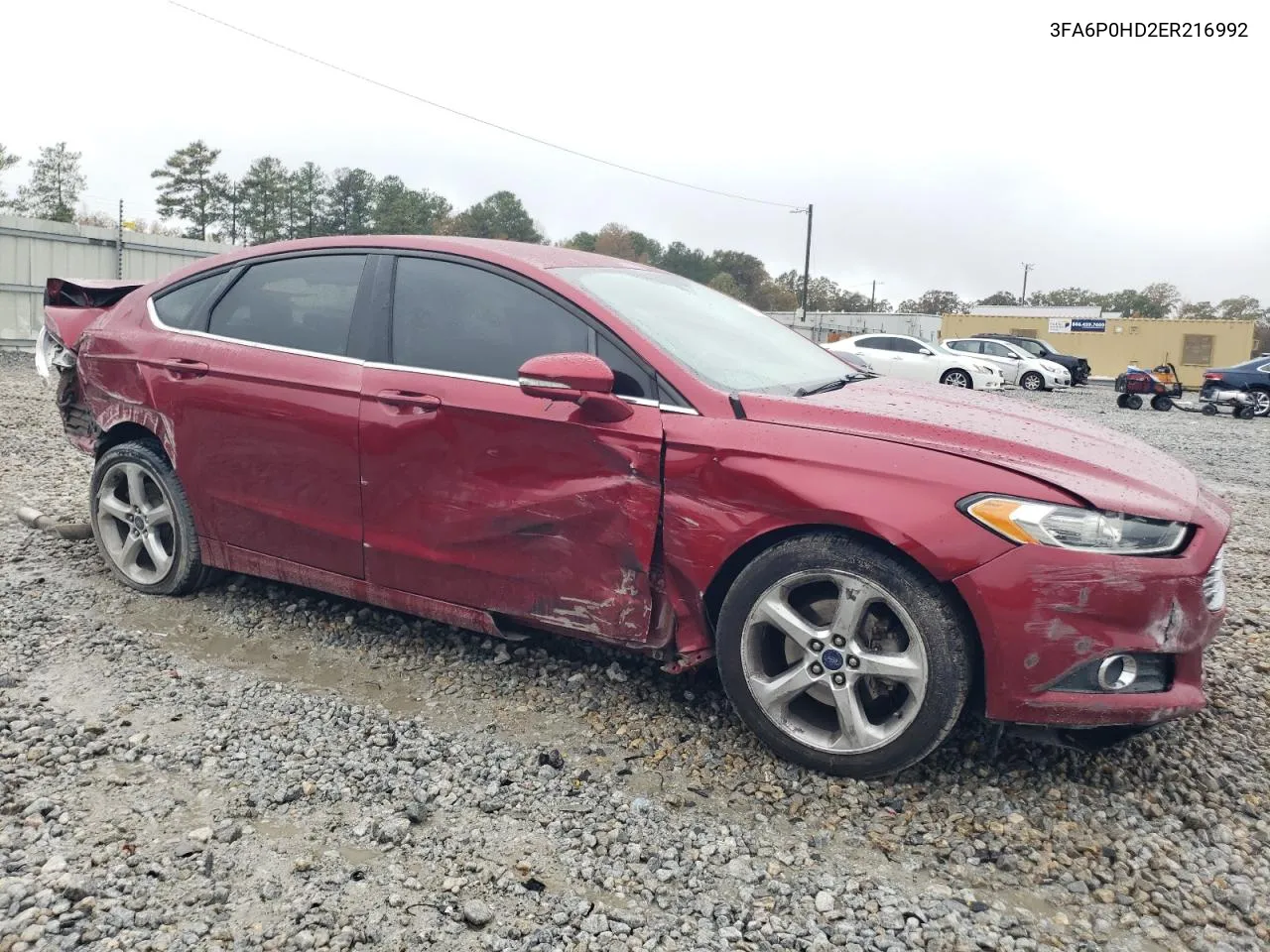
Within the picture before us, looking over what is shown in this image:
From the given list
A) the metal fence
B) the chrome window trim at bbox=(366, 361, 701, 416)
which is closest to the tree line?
the metal fence

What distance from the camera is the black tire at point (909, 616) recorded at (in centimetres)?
260

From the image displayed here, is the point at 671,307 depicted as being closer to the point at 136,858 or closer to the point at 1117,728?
the point at 1117,728

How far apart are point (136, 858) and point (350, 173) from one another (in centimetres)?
7295

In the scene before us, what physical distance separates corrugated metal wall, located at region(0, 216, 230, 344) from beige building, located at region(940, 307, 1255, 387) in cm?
3256

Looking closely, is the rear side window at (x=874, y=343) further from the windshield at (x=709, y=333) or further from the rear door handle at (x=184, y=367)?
the rear door handle at (x=184, y=367)

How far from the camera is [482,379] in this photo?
10.7ft

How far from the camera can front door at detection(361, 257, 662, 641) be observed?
299cm

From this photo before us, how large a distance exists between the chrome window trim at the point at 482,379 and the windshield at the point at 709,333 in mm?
158

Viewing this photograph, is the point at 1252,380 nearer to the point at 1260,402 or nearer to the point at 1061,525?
the point at 1260,402

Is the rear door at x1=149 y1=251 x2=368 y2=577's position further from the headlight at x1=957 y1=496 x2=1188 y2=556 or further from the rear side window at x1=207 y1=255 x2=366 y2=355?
the headlight at x1=957 y1=496 x2=1188 y2=556

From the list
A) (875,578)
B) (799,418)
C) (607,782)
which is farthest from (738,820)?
(799,418)

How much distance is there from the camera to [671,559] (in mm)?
2941

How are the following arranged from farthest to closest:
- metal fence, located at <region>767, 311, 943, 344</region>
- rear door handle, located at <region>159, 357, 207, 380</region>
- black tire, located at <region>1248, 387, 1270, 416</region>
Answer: metal fence, located at <region>767, 311, 943, 344</region>
black tire, located at <region>1248, 387, 1270, 416</region>
rear door handle, located at <region>159, 357, 207, 380</region>

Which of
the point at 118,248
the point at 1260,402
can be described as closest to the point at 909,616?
the point at 118,248
